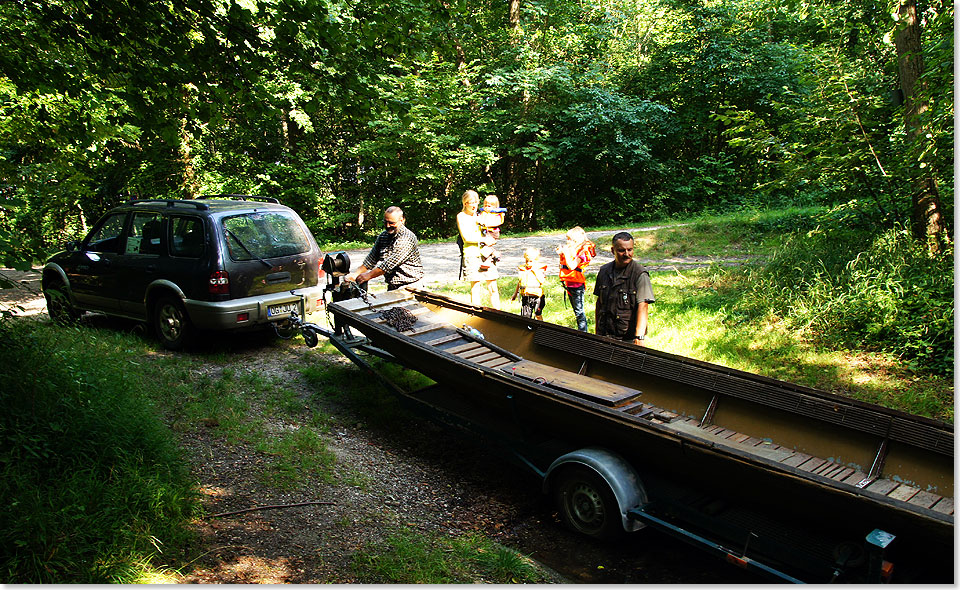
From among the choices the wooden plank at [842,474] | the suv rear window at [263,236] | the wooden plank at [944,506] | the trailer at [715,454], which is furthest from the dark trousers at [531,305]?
the wooden plank at [944,506]

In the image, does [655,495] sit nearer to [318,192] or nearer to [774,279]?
[774,279]

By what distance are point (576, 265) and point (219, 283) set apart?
4233mm

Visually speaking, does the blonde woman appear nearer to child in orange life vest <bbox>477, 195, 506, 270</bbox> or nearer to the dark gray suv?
child in orange life vest <bbox>477, 195, 506, 270</bbox>

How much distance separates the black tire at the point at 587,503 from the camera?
12.5 ft

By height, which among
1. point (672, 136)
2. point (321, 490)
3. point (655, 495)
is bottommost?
point (321, 490)

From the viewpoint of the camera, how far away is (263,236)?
7734 millimetres

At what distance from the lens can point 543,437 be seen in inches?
180

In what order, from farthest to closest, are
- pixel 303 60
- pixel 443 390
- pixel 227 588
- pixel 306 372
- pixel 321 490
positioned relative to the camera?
pixel 306 372
pixel 443 390
pixel 303 60
pixel 321 490
pixel 227 588

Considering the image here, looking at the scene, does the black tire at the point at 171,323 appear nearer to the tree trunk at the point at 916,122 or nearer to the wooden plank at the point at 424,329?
the wooden plank at the point at 424,329

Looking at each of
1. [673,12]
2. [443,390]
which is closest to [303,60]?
[443,390]

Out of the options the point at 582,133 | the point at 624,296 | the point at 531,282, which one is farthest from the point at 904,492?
the point at 582,133

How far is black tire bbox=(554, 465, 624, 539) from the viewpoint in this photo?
3.80 m

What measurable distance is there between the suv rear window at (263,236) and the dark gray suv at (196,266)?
1cm

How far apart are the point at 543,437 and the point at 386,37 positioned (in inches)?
136
